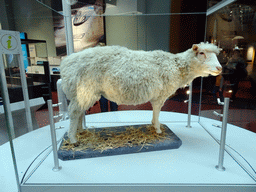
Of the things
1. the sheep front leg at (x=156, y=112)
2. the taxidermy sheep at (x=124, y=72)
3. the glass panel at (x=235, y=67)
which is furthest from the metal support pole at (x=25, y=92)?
the glass panel at (x=235, y=67)

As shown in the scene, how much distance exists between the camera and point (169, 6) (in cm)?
224

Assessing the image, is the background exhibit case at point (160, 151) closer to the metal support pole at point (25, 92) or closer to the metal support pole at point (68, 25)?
the metal support pole at point (25, 92)

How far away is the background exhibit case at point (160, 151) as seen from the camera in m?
1.37

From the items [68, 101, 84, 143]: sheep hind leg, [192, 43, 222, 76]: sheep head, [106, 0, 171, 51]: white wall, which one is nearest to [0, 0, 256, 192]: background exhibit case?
[106, 0, 171, 51]: white wall

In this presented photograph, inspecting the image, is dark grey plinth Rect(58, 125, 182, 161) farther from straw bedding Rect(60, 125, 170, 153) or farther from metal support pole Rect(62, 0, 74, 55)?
metal support pole Rect(62, 0, 74, 55)

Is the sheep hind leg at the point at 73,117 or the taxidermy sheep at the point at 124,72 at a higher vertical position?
the taxidermy sheep at the point at 124,72

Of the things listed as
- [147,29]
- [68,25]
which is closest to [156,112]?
[147,29]

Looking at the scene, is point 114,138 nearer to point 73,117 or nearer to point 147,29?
point 73,117

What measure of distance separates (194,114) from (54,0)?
2.77 m

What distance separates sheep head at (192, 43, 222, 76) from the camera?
1710mm

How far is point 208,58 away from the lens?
1.75 meters

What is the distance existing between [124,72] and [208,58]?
880mm

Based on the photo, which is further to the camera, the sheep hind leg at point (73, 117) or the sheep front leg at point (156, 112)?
the sheep front leg at point (156, 112)

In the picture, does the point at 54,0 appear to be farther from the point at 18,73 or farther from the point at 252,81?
the point at 252,81
